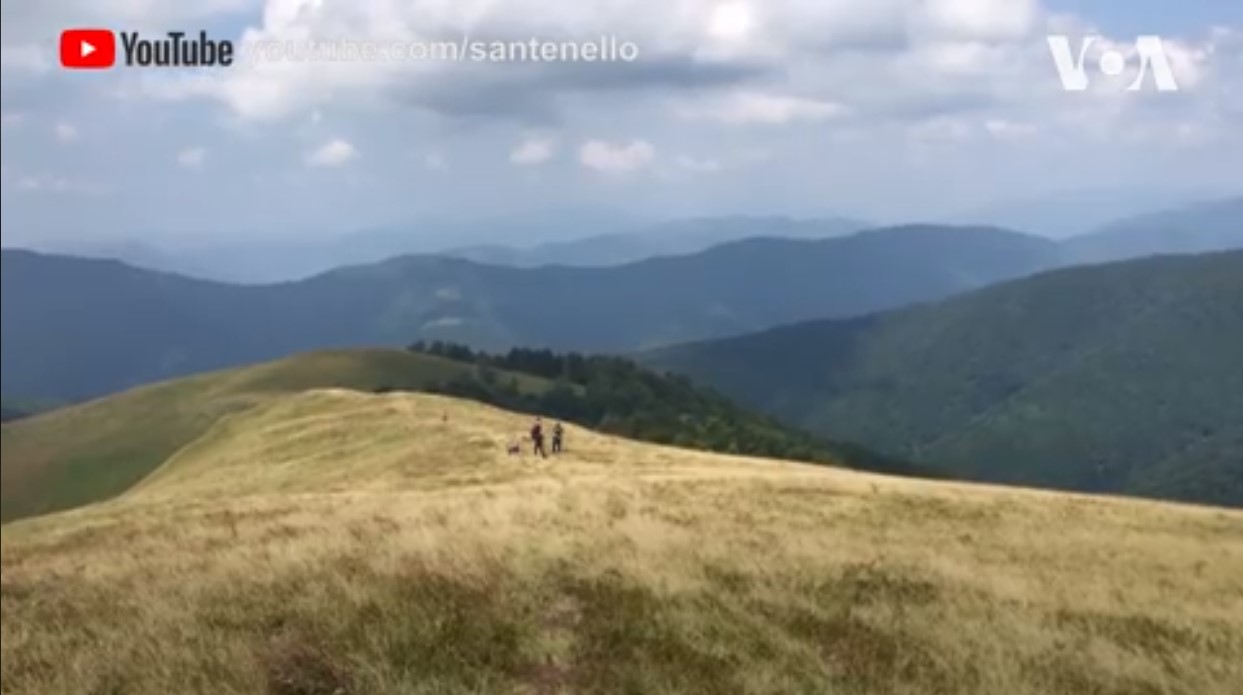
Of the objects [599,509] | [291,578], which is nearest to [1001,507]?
[599,509]

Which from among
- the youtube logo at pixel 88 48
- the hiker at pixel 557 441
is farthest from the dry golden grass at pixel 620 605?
the hiker at pixel 557 441

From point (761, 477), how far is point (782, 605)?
98.9ft

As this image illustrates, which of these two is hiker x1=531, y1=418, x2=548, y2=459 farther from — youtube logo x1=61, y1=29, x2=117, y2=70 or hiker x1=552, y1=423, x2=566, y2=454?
youtube logo x1=61, y1=29, x2=117, y2=70

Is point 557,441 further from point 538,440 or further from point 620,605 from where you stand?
point 620,605

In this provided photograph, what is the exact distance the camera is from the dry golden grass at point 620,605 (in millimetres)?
11648

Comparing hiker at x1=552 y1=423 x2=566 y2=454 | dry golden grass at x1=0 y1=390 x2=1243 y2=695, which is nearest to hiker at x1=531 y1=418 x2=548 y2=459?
hiker at x1=552 y1=423 x2=566 y2=454

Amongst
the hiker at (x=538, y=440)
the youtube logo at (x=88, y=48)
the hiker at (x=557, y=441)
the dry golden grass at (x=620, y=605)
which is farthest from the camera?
the hiker at (x=557, y=441)

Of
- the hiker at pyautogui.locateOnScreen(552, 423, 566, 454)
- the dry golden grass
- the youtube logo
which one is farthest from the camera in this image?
the hiker at pyautogui.locateOnScreen(552, 423, 566, 454)

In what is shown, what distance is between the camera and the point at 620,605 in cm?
1399

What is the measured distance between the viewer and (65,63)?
2842 cm

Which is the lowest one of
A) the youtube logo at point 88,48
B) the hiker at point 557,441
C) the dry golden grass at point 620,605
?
the hiker at point 557,441

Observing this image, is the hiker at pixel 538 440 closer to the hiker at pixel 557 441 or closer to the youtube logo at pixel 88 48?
the hiker at pixel 557 441

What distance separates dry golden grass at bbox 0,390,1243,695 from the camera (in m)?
11.6

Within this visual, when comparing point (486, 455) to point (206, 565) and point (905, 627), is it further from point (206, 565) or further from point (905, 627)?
point (905, 627)
